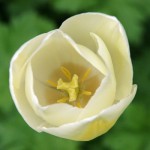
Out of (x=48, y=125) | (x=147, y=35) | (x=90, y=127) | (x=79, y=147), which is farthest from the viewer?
(x=147, y=35)

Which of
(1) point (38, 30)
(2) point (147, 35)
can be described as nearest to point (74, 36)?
(1) point (38, 30)

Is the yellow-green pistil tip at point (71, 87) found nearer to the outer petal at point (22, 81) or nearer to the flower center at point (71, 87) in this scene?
the flower center at point (71, 87)

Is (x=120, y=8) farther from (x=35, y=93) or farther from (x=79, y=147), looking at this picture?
(x=35, y=93)

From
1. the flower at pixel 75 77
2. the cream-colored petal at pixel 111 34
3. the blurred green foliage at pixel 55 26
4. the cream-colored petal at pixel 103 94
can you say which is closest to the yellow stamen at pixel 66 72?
the flower at pixel 75 77

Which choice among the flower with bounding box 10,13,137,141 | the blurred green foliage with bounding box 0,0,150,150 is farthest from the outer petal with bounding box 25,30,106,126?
the blurred green foliage with bounding box 0,0,150,150

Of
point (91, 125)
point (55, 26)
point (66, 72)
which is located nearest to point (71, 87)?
point (66, 72)

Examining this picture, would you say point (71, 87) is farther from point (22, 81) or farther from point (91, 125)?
point (91, 125)
